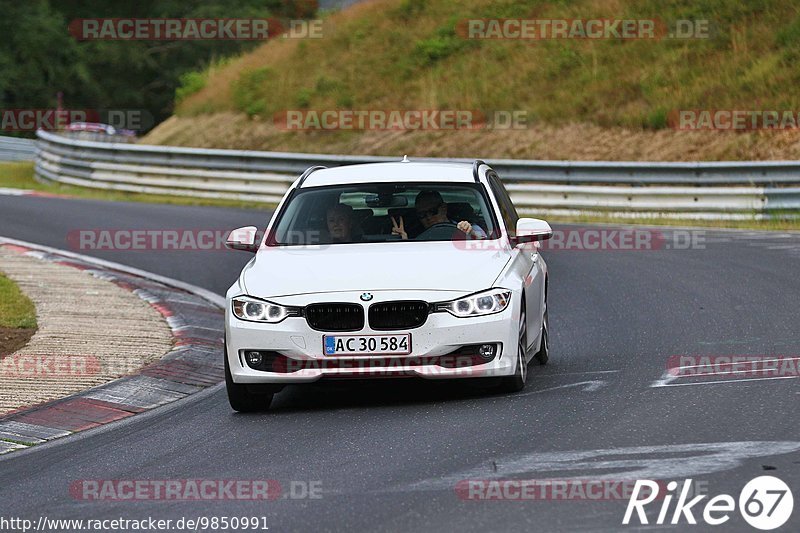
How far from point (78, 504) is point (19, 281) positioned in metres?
8.91

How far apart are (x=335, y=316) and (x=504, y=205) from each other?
2269mm

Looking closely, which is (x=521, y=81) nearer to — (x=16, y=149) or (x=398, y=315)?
(x=16, y=149)

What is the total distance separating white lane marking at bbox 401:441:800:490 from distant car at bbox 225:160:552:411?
1.68 meters

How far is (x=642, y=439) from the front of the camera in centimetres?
759

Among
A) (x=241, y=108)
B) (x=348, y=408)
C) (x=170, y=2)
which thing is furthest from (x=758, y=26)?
(x=170, y=2)

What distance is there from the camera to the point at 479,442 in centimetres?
775

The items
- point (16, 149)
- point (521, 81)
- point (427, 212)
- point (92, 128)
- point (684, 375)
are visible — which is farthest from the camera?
point (92, 128)

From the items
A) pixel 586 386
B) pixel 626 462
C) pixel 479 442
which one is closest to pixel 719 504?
pixel 626 462

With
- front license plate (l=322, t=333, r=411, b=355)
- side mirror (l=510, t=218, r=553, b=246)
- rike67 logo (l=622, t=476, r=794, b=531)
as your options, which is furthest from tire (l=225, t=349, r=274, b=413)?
rike67 logo (l=622, t=476, r=794, b=531)

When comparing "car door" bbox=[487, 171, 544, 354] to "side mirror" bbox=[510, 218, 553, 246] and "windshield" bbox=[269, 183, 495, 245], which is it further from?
"windshield" bbox=[269, 183, 495, 245]

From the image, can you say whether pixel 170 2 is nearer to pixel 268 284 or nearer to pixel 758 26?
pixel 758 26

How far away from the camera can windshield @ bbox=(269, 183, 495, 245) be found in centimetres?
1003

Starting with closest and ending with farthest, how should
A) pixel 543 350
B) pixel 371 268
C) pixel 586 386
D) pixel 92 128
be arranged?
pixel 371 268 → pixel 586 386 → pixel 543 350 → pixel 92 128

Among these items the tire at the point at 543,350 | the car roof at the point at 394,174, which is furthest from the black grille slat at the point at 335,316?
the tire at the point at 543,350
